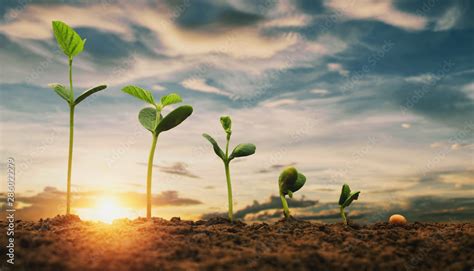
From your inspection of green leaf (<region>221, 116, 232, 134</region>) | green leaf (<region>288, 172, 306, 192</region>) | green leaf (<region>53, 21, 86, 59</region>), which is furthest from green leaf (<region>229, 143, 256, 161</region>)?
green leaf (<region>53, 21, 86, 59</region>)

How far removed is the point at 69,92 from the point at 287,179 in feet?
7.07

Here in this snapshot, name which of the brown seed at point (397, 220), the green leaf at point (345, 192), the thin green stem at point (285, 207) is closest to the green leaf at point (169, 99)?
the thin green stem at point (285, 207)

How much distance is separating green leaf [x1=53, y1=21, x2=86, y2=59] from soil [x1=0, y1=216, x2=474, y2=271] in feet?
5.05

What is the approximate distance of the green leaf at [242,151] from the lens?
4.22 metres

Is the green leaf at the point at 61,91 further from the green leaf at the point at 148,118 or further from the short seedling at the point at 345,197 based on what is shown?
the short seedling at the point at 345,197

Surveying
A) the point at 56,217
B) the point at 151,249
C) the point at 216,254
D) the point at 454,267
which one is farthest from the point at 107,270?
the point at 454,267

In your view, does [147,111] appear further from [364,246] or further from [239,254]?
[364,246]

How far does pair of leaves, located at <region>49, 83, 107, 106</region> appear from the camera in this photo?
3.86 meters

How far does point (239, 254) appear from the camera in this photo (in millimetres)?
2816

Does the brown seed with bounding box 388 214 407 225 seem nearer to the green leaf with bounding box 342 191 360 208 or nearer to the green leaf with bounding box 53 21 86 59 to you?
the green leaf with bounding box 342 191 360 208

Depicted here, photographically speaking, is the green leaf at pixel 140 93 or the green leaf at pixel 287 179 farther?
the green leaf at pixel 140 93

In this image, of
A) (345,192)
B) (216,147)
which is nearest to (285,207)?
(345,192)

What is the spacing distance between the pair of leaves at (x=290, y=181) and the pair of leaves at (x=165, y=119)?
103cm

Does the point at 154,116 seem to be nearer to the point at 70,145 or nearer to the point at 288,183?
the point at 70,145
